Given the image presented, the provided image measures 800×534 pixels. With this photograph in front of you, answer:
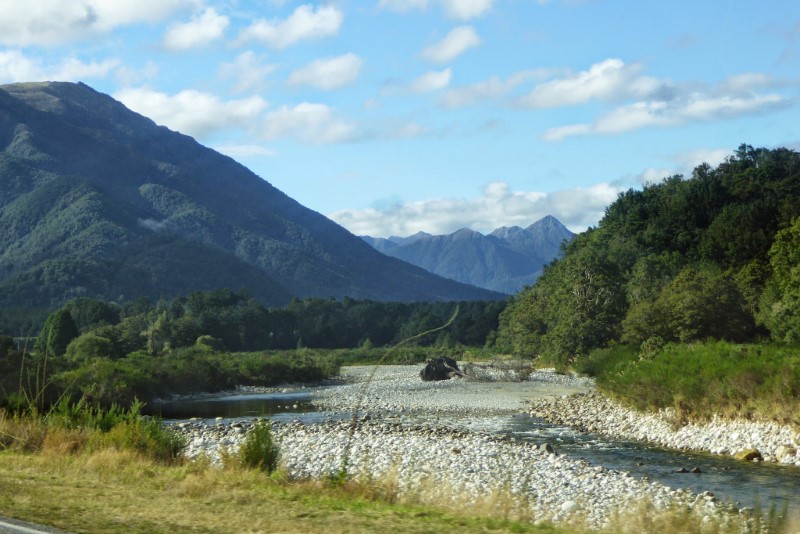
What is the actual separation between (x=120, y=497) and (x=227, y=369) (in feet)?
185

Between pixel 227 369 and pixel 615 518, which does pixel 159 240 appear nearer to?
pixel 227 369

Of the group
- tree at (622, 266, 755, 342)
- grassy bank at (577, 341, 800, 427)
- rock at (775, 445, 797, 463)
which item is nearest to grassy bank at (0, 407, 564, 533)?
rock at (775, 445, 797, 463)

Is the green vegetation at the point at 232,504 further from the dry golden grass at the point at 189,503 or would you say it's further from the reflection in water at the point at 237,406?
the reflection in water at the point at 237,406

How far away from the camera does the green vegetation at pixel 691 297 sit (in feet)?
106

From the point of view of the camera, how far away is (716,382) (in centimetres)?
3159

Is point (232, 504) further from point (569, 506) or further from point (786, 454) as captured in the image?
point (786, 454)

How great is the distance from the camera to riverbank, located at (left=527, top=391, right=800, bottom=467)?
26250 millimetres

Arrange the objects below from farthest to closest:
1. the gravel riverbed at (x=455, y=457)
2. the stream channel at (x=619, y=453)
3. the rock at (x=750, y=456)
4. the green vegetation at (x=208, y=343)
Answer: the green vegetation at (x=208, y=343)
the rock at (x=750, y=456)
the stream channel at (x=619, y=453)
the gravel riverbed at (x=455, y=457)

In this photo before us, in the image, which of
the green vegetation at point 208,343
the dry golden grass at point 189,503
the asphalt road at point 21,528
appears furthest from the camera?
the green vegetation at point 208,343

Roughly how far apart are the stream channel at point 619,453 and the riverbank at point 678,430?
756 mm

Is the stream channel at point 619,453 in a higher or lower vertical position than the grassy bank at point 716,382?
lower

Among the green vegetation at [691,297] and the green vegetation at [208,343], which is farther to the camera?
the green vegetation at [208,343]

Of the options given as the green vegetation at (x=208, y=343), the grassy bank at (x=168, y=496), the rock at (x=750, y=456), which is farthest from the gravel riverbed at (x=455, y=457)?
the rock at (x=750, y=456)

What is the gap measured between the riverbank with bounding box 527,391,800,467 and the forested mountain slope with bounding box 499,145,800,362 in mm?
7304
